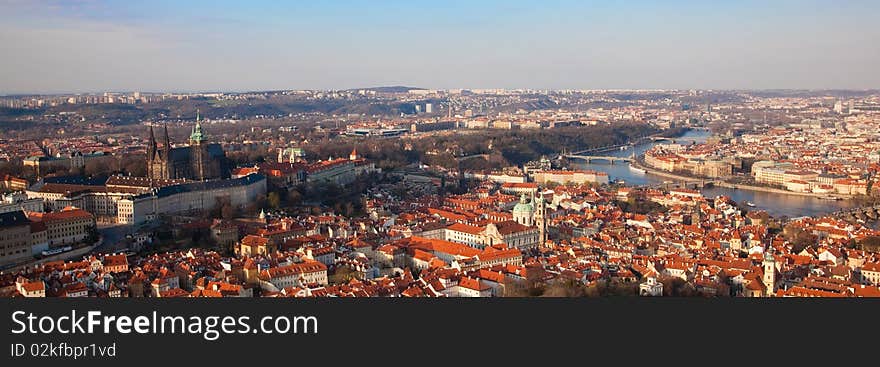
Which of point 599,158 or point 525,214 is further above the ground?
point 525,214

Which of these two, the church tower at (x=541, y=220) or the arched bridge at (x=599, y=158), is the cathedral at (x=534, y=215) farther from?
the arched bridge at (x=599, y=158)

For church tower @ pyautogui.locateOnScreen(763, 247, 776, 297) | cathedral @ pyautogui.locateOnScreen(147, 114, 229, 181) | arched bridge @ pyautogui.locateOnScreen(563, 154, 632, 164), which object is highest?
cathedral @ pyautogui.locateOnScreen(147, 114, 229, 181)

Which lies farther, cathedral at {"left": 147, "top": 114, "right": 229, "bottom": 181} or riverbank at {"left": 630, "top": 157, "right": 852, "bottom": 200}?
riverbank at {"left": 630, "top": 157, "right": 852, "bottom": 200}

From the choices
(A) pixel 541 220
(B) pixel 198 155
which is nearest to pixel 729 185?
(A) pixel 541 220

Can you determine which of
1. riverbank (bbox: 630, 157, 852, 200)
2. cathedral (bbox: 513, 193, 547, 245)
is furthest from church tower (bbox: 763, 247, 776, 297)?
riverbank (bbox: 630, 157, 852, 200)

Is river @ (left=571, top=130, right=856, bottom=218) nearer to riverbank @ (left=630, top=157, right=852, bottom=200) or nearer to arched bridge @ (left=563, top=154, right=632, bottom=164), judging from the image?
riverbank @ (left=630, top=157, right=852, bottom=200)

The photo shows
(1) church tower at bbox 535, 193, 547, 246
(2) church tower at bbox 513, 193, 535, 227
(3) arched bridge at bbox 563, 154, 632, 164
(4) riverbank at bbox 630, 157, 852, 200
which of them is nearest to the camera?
(1) church tower at bbox 535, 193, 547, 246

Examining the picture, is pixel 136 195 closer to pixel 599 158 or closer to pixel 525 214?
pixel 525 214

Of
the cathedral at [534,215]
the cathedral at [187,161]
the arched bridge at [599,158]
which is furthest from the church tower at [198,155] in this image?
the arched bridge at [599,158]

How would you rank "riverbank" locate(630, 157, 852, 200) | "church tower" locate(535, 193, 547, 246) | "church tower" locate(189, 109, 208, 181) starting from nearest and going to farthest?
"church tower" locate(535, 193, 547, 246) < "church tower" locate(189, 109, 208, 181) < "riverbank" locate(630, 157, 852, 200)
